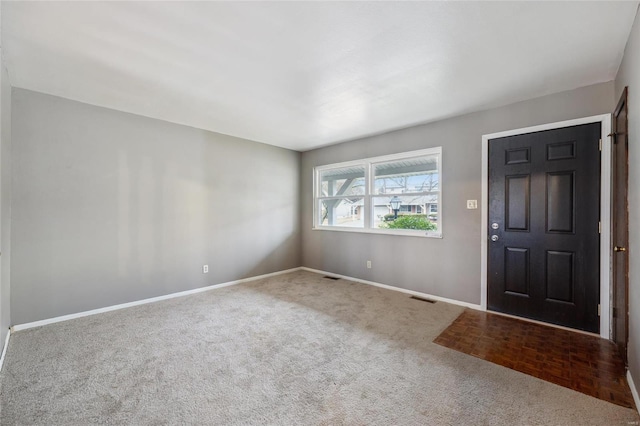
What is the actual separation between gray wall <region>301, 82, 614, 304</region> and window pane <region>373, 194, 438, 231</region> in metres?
0.19

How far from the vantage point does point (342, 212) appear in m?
5.09

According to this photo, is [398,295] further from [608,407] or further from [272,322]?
[608,407]

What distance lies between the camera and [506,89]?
9.18 ft

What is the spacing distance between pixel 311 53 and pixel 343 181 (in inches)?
120

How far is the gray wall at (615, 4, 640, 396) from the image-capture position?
67.4 inches

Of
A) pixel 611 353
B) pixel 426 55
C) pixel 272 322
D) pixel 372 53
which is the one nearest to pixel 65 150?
pixel 272 322

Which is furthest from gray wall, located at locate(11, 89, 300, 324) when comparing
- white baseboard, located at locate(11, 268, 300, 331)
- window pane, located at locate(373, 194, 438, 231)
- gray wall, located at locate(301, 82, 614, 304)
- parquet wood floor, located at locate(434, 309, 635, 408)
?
parquet wood floor, located at locate(434, 309, 635, 408)

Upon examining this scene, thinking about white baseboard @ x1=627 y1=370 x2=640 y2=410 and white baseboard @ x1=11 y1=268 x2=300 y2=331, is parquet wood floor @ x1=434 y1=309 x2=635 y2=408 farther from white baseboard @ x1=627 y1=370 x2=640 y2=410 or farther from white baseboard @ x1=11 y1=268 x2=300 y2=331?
white baseboard @ x1=11 y1=268 x2=300 y2=331

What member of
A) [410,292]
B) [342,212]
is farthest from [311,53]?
[410,292]

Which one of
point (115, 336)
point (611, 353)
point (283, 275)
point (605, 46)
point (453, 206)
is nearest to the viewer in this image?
point (605, 46)

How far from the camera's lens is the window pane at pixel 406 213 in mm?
3879

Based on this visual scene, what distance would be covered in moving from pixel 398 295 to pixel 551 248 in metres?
1.88

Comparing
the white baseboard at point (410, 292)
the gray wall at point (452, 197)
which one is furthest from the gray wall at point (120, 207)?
the gray wall at point (452, 197)

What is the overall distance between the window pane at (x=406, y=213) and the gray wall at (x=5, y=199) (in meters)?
4.33
